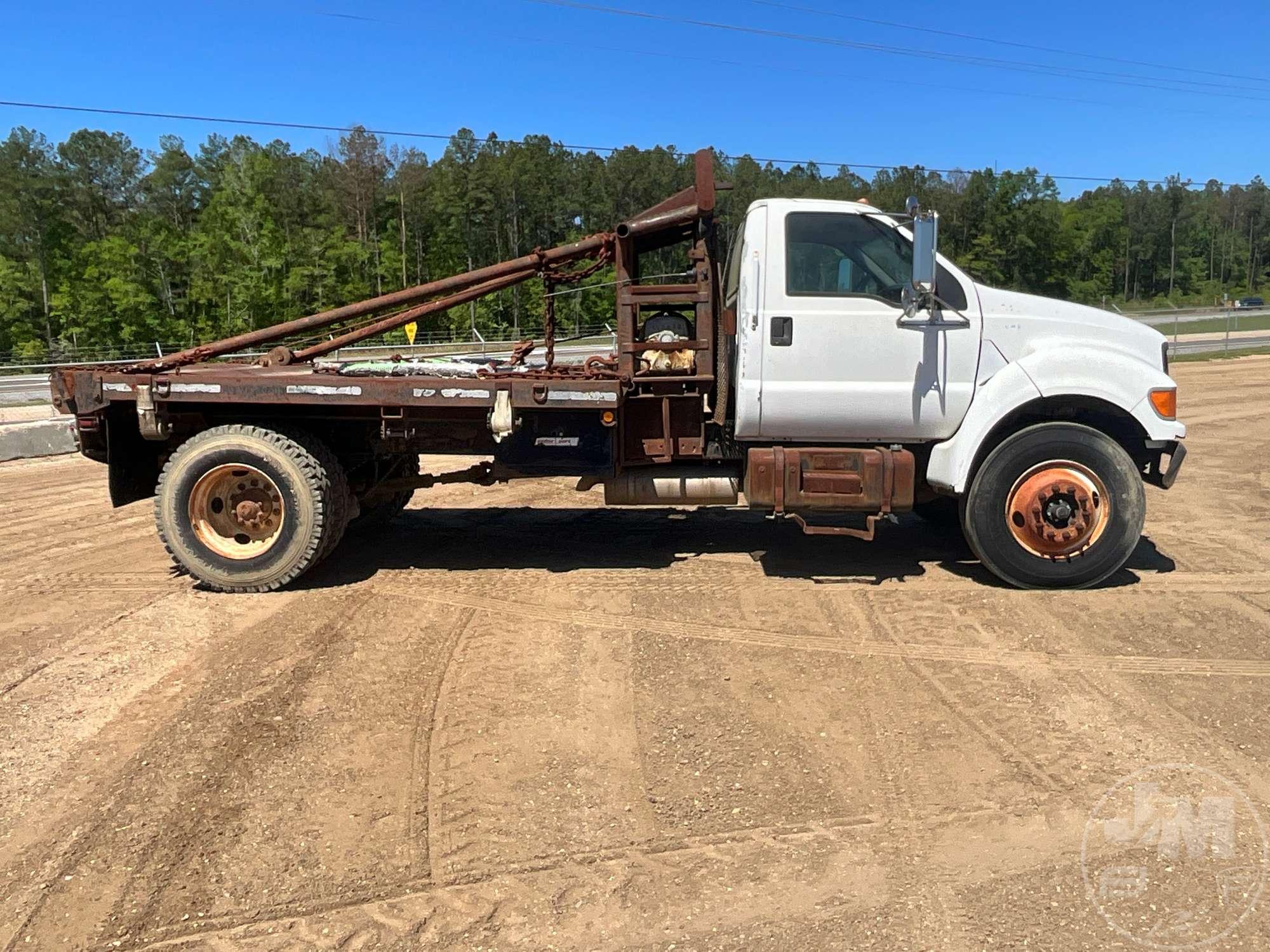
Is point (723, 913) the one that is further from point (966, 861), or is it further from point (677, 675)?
point (677, 675)

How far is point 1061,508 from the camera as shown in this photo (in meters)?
5.74

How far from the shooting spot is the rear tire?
5910mm

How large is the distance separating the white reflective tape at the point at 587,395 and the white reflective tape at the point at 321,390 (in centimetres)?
128

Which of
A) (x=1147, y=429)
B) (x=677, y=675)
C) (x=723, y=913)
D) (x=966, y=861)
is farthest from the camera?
(x=1147, y=429)

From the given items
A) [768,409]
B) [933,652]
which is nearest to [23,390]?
[768,409]

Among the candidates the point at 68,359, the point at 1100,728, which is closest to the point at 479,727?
the point at 1100,728

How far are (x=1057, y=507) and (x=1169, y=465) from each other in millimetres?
896

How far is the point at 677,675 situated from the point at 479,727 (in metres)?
1.08

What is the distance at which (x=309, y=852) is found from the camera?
312cm

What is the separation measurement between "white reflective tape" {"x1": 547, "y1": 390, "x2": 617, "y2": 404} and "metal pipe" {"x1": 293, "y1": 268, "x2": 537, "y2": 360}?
100 cm

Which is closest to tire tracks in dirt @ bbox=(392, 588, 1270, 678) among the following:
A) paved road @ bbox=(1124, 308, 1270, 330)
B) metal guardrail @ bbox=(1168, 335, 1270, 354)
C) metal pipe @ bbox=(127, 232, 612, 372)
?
metal pipe @ bbox=(127, 232, 612, 372)

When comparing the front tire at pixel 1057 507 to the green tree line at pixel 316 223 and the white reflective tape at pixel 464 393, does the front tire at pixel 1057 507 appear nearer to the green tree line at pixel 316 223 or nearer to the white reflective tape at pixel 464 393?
the white reflective tape at pixel 464 393

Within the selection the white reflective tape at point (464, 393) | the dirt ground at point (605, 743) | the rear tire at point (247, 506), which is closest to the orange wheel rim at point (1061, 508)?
the dirt ground at point (605, 743)
